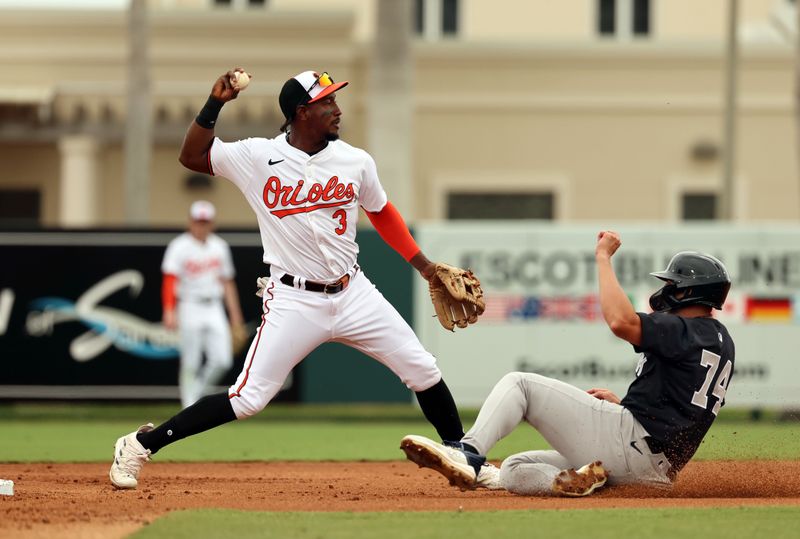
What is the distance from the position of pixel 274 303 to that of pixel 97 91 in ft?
57.6

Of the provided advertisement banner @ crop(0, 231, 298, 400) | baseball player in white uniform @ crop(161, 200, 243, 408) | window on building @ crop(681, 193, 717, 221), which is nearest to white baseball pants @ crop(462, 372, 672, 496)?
baseball player in white uniform @ crop(161, 200, 243, 408)

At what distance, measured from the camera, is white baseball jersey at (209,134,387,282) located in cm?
715

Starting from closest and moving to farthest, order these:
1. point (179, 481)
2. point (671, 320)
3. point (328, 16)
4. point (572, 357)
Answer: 1. point (671, 320)
2. point (179, 481)
3. point (572, 357)
4. point (328, 16)

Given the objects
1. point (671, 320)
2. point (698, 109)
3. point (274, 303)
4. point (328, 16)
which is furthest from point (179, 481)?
point (698, 109)

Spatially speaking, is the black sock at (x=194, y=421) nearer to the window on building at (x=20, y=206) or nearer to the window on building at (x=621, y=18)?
the window on building at (x=20, y=206)

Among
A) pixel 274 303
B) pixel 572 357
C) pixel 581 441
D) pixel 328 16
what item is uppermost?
pixel 328 16

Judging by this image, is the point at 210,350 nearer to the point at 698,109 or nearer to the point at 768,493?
the point at 768,493

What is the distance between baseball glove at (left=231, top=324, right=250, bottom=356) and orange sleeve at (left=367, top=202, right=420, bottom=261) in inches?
250

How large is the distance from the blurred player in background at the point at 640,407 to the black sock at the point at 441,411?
0.48 metres

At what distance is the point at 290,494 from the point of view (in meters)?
7.51

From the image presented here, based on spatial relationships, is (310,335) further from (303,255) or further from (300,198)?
(300,198)

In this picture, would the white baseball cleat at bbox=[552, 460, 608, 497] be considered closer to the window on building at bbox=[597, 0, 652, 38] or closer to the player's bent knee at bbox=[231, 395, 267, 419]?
the player's bent knee at bbox=[231, 395, 267, 419]

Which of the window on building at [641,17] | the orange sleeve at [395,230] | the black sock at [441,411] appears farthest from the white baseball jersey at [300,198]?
the window on building at [641,17]

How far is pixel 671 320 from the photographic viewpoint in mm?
6574
